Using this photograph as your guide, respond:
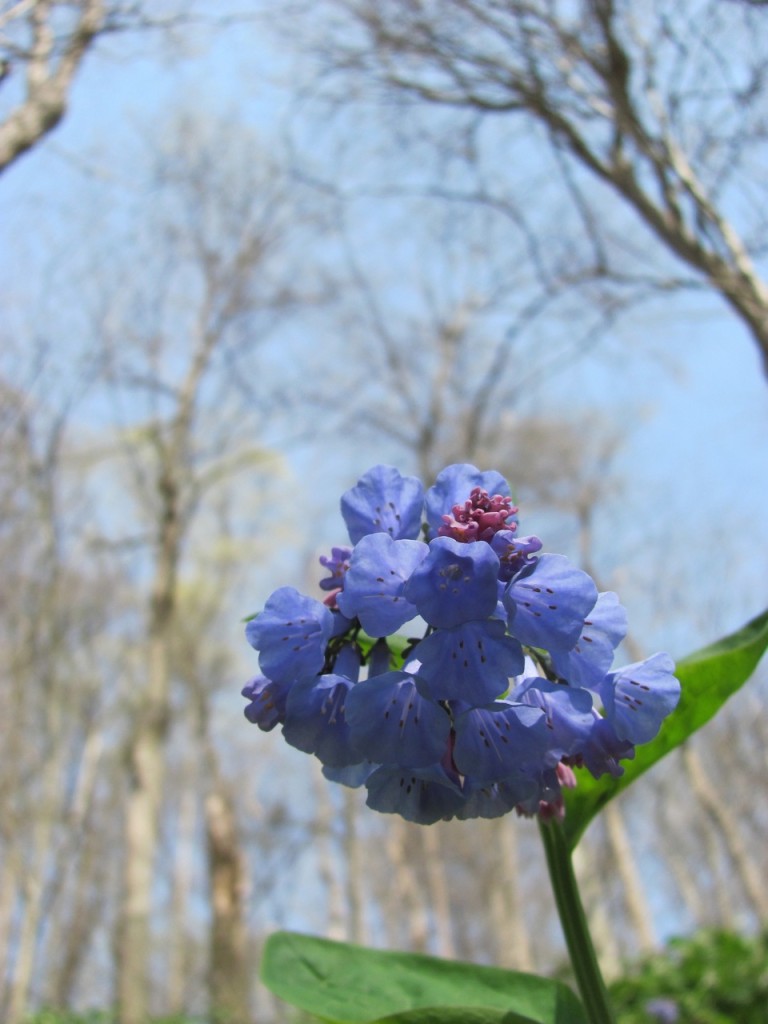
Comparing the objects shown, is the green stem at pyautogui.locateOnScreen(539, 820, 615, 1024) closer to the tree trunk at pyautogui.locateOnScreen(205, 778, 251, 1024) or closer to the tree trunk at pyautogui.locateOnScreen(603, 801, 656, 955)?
the tree trunk at pyautogui.locateOnScreen(205, 778, 251, 1024)

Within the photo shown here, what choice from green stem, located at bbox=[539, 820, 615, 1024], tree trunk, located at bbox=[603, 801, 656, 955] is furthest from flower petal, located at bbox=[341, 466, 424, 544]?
tree trunk, located at bbox=[603, 801, 656, 955]

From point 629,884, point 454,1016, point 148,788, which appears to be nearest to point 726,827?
point 629,884

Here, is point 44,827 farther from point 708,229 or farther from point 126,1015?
point 708,229

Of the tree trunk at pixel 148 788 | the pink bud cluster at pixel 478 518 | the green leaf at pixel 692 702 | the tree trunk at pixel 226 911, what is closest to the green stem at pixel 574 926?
the green leaf at pixel 692 702

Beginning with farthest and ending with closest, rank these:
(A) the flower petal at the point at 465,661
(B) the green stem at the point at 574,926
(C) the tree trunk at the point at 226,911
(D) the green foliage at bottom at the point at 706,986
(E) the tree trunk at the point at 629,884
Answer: (E) the tree trunk at the point at 629,884, (C) the tree trunk at the point at 226,911, (D) the green foliage at bottom at the point at 706,986, (B) the green stem at the point at 574,926, (A) the flower petal at the point at 465,661

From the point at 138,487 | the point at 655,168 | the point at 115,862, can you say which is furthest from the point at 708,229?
the point at 115,862

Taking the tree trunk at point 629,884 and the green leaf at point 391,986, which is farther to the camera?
the tree trunk at point 629,884

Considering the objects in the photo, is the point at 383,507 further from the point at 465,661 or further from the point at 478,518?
the point at 465,661

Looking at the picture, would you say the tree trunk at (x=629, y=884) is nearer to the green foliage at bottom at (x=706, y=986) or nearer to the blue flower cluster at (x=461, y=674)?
the green foliage at bottom at (x=706, y=986)
